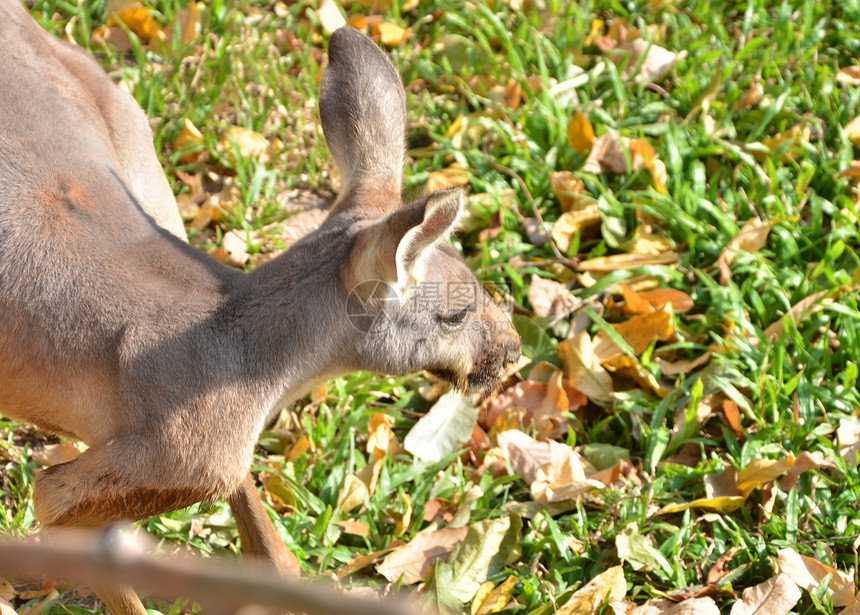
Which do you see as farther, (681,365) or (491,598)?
(681,365)

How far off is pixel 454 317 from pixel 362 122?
0.83m

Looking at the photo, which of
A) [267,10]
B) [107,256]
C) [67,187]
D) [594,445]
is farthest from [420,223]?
[267,10]

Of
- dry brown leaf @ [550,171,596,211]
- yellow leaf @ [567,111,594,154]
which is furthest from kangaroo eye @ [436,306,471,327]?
yellow leaf @ [567,111,594,154]

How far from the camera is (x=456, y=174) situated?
526 centimetres

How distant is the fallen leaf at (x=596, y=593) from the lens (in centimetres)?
355

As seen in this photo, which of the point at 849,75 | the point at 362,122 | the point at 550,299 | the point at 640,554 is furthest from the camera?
the point at 849,75

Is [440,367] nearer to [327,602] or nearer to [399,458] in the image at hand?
[399,458]

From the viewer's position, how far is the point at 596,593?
3596mm

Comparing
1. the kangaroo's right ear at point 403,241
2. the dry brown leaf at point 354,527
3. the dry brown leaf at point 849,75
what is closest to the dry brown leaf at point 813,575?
the dry brown leaf at point 354,527

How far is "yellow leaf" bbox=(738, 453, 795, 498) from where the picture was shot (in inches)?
157

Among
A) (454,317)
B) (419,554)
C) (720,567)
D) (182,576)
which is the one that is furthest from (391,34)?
(182,576)

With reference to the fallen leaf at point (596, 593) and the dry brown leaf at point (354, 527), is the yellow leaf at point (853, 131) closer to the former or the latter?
the fallen leaf at point (596, 593)

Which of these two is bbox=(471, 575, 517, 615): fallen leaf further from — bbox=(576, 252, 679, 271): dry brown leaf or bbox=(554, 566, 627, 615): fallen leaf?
bbox=(576, 252, 679, 271): dry brown leaf

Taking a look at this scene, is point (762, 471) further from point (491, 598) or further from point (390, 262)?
point (390, 262)
